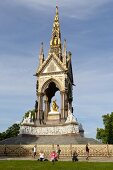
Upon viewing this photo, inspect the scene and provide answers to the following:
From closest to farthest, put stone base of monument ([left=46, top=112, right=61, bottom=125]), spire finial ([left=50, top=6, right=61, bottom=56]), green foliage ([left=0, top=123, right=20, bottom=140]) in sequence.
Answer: stone base of monument ([left=46, top=112, right=61, bottom=125]) < spire finial ([left=50, top=6, right=61, bottom=56]) < green foliage ([left=0, top=123, right=20, bottom=140])

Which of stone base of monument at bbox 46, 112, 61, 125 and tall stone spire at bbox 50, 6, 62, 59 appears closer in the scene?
stone base of monument at bbox 46, 112, 61, 125

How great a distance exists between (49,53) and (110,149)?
21642 millimetres

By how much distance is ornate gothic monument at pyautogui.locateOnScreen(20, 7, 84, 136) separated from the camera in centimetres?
4094

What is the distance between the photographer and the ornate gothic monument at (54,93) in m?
40.9

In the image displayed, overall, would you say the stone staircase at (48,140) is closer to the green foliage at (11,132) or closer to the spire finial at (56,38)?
the spire finial at (56,38)

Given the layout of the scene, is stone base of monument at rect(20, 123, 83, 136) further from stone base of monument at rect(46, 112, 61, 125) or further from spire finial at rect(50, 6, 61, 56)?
spire finial at rect(50, 6, 61, 56)

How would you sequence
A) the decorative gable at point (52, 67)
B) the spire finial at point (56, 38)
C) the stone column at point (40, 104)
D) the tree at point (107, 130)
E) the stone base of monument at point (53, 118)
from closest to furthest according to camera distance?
the stone base of monument at point (53, 118) → the stone column at point (40, 104) → the decorative gable at point (52, 67) → the spire finial at point (56, 38) → the tree at point (107, 130)

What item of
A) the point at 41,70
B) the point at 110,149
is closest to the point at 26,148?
the point at 110,149

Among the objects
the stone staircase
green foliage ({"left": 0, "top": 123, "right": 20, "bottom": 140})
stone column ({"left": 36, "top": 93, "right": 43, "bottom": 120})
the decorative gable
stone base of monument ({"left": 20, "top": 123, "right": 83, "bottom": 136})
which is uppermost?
the decorative gable

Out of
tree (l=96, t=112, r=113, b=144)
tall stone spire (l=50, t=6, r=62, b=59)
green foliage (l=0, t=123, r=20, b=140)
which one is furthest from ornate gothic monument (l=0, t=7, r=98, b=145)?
green foliage (l=0, t=123, r=20, b=140)

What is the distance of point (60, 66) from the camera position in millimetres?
45125

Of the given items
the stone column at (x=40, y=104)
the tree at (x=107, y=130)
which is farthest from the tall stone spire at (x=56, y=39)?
the tree at (x=107, y=130)

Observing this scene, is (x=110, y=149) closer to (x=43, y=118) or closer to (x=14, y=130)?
(x=43, y=118)

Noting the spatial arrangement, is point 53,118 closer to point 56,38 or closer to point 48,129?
point 48,129
